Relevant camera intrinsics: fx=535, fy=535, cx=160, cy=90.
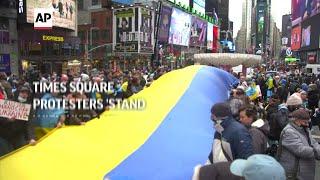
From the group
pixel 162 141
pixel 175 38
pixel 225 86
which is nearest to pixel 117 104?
pixel 162 141

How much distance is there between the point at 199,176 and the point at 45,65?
41.9 metres

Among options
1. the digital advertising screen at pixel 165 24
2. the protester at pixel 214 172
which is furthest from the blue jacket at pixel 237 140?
the digital advertising screen at pixel 165 24

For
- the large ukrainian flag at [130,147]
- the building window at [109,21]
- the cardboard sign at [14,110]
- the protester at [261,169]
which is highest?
the building window at [109,21]

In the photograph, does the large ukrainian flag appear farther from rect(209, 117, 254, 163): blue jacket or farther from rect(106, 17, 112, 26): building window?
rect(106, 17, 112, 26): building window

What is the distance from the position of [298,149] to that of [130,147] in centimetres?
221

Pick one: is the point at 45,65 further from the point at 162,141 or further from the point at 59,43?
the point at 162,141

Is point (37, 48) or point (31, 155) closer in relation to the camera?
point (31, 155)

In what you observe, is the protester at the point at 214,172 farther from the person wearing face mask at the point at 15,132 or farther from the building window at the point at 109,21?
the building window at the point at 109,21

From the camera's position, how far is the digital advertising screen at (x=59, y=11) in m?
34.7

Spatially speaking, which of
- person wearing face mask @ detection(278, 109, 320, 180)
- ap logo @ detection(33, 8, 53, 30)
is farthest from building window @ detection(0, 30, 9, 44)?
person wearing face mask @ detection(278, 109, 320, 180)

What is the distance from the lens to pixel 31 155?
6.90 metres

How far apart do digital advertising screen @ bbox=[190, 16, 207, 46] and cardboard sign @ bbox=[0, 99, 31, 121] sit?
77298 millimetres

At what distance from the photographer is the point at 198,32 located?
89625 millimetres

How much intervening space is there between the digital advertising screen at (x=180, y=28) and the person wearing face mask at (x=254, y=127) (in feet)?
210
